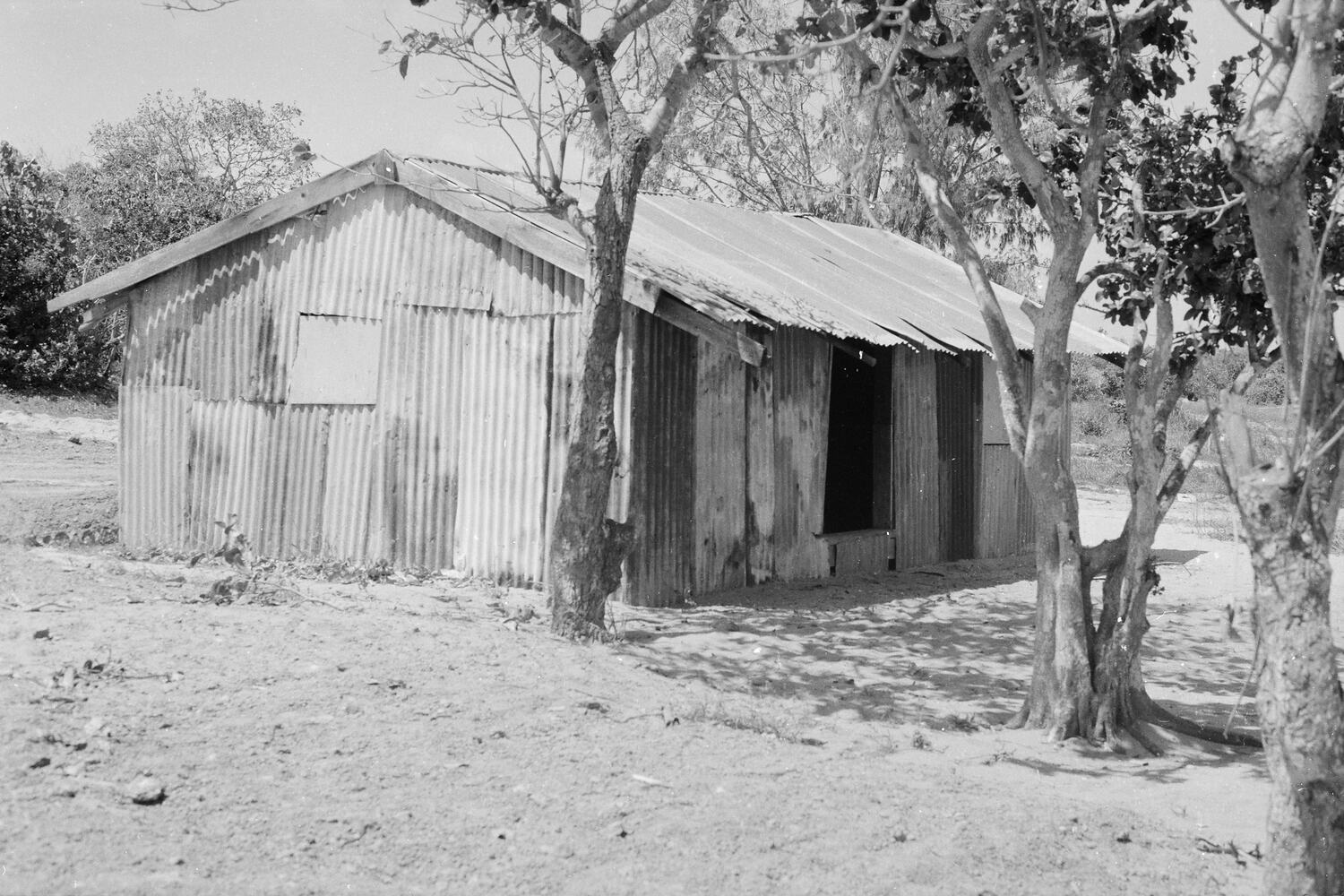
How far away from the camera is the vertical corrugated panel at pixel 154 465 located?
1181 cm

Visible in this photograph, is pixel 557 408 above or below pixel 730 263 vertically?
below

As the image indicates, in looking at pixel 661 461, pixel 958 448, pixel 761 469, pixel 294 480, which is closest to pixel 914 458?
pixel 958 448

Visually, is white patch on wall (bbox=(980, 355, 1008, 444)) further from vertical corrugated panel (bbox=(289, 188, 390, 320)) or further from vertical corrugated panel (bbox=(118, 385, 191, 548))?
vertical corrugated panel (bbox=(118, 385, 191, 548))

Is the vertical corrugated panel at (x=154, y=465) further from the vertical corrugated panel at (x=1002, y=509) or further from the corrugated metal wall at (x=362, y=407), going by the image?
the vertical corrugated panel at (x=1002, y=509)

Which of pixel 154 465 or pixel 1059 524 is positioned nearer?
pixel 1059 524

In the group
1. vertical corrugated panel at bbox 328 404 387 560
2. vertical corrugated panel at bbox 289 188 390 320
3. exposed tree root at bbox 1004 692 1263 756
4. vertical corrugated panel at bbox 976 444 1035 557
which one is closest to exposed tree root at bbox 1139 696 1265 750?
exposed tree root at bbox 1004 692 1263 756

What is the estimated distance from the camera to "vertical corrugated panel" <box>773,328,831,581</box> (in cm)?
1163

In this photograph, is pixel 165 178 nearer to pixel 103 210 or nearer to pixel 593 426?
pixel 103 210

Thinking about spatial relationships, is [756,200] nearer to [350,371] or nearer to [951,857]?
[350,371]

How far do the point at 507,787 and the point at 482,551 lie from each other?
5.45 m

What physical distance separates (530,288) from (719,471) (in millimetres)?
2192

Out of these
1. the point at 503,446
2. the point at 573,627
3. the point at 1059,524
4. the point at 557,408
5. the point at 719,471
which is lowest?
the point at 573,627

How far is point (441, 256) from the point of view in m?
10.8

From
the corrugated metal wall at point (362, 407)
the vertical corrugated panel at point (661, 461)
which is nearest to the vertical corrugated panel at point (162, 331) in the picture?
the corrugated metal wall at point (362, 407)
